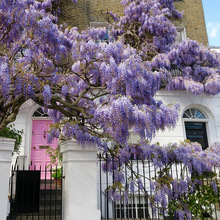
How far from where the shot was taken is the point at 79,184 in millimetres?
5559

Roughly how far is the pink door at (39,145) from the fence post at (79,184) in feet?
19.5

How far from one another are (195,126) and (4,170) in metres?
9.96

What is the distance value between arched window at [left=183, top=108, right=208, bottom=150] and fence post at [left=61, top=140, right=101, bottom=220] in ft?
26.5

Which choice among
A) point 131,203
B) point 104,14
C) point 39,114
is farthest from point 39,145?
point 104,14

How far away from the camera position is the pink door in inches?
452

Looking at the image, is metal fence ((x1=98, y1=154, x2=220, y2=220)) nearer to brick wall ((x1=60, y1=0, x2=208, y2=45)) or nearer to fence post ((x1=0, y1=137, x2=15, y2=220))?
fence post ((x1=0, y1=137, x2=15, y2=220))

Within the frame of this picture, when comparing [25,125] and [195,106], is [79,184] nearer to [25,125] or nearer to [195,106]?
[25,125]

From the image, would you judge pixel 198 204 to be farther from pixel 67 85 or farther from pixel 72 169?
pixel 67 85

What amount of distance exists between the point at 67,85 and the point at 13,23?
1.85 metres

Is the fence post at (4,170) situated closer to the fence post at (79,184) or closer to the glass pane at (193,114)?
the fence post at (79,184)

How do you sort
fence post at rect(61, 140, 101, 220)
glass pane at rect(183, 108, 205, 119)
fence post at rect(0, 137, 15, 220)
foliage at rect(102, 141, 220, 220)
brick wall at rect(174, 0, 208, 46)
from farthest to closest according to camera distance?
brick wall at rect(174, 0, 208, 46) → glass pane at rect(183, 108, 205, 119) → foliage at rect(102, 141, 220, 220) → fence post at rect(61, 140, 101, 220) → fence post at rect(0, 137, 15, 220)

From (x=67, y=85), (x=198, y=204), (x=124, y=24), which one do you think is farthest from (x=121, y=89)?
(x=124, y=24)

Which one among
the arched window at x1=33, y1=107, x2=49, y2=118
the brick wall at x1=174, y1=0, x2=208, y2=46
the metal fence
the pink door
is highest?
the brick wall at x1=174, y1=0, x2=208, y2=46

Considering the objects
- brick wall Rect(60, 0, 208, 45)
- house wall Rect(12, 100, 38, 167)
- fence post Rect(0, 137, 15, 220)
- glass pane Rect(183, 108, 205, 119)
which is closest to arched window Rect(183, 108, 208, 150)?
glass pane Rect(183, 108, 205, 119)
